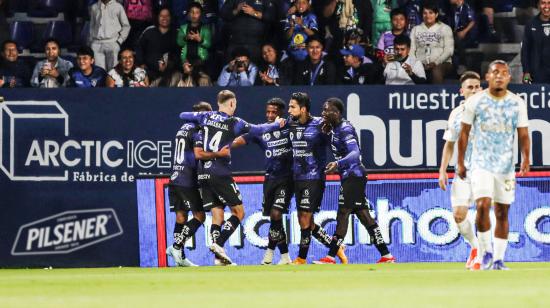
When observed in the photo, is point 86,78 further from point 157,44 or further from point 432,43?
point 432,43

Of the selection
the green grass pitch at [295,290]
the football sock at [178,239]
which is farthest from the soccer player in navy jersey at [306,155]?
the green grass pitch at [295,290]

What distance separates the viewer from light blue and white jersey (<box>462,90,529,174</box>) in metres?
12.5

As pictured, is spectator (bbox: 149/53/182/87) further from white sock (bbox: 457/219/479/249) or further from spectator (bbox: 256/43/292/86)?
white sock (bbox: 457/219/479/249)

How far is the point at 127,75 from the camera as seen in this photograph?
19891mm

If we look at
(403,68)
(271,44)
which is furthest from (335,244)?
(271,44)

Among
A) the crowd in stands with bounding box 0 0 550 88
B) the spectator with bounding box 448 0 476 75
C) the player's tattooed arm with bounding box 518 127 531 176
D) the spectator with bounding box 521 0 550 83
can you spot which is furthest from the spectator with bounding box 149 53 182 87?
the player's tattooed arm with bounding box 518 127 531 176

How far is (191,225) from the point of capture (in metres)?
17.4

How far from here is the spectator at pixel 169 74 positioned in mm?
20047

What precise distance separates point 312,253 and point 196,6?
465 cm

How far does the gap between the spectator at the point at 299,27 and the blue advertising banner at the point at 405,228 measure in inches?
101

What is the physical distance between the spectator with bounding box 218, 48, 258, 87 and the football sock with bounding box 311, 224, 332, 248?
2.95 metres

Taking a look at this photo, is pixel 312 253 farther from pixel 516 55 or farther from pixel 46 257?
pixel 516 55

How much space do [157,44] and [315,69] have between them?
2.82 metres

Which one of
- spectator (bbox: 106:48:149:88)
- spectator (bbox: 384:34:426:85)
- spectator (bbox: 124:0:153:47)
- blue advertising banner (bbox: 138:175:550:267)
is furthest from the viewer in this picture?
spectator (bbox: 124:0:153:47)
